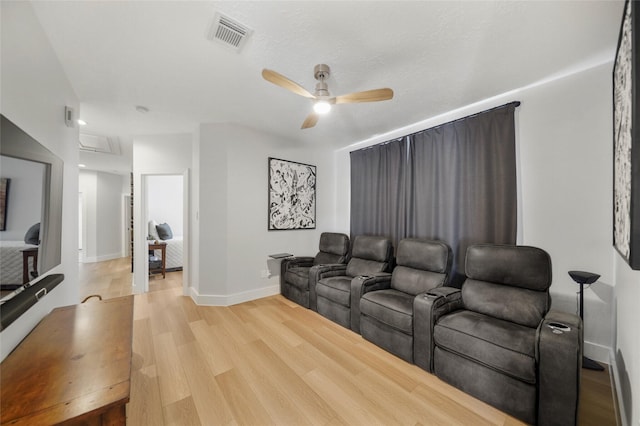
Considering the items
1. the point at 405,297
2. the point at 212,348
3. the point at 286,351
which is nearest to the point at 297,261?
the point at 286,351

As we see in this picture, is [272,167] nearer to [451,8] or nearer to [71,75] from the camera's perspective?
[71,75]

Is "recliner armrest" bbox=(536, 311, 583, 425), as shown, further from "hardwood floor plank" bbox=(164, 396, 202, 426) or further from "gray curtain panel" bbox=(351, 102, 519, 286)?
"hardwood floor plank" bbox=(164, 396, 202, 426)

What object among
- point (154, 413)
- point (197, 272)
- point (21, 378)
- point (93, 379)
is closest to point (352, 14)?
point (93, 379)

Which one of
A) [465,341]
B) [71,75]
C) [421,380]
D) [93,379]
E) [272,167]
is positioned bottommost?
[421,380]

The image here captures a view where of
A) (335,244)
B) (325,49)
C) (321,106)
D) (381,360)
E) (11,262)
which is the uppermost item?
(325,49)

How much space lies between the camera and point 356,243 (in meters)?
3.59

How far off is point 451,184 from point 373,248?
49.6 inches

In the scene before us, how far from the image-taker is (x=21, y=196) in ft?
3.84

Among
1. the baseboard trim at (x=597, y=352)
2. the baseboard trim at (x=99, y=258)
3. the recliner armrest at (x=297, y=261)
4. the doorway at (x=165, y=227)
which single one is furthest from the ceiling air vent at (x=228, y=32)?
the baseboard trim at (x=99, y=258)

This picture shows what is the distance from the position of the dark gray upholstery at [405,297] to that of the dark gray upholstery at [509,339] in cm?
20

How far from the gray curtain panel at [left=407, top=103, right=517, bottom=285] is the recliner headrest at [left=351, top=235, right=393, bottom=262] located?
404 mm

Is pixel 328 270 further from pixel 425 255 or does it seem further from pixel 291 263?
pixel 425 255

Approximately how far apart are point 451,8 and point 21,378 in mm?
2880

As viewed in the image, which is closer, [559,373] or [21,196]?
[21,196]
